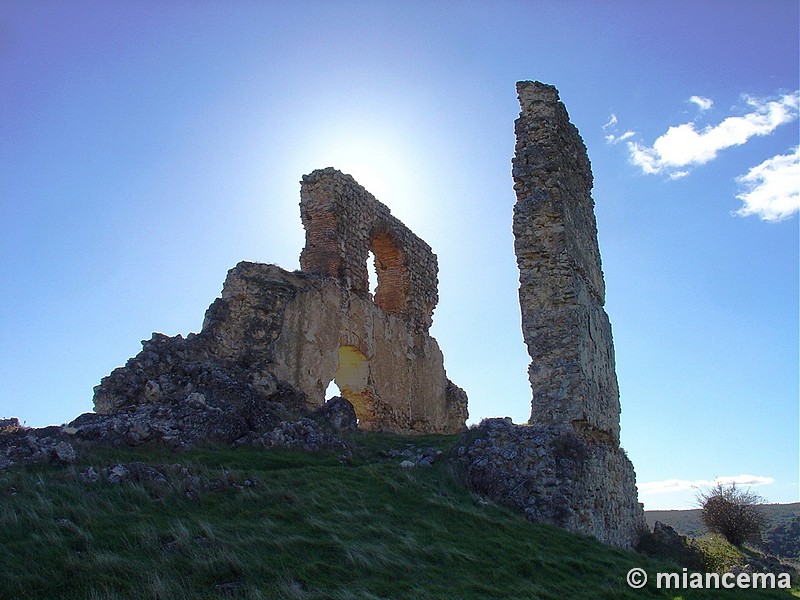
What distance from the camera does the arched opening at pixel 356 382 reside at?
15078 millimetres

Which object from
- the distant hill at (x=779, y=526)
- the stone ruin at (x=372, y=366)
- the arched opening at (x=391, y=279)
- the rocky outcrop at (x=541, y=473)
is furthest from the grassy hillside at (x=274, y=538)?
the distant hill at (x=779, y=526)

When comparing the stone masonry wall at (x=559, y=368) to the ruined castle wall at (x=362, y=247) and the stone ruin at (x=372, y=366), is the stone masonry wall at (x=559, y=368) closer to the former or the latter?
the stone ruin at (x=372, y=366)

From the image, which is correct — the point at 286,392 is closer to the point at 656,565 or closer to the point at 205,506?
the point at 205,506

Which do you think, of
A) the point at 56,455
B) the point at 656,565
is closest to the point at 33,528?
the point at 56,455

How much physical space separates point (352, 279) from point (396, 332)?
222cm

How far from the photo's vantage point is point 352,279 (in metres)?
15.0

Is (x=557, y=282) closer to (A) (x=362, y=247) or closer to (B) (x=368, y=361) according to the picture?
(B) (x=368, y=361)

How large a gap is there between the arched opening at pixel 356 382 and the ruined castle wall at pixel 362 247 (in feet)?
4.50

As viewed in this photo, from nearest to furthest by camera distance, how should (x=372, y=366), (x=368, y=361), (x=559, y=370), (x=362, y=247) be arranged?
(x=559, y=370) → (x=368, y=361) → (x=372, y=366) → (x=362, y=247)

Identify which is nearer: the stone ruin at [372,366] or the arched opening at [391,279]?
the stone ruin at [372,366]

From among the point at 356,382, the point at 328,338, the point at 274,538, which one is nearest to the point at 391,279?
the point at 356,382

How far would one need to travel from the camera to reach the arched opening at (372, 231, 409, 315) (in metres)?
17.4

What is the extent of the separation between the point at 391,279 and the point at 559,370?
764 centimetres

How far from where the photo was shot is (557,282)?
1093 centimetres
